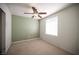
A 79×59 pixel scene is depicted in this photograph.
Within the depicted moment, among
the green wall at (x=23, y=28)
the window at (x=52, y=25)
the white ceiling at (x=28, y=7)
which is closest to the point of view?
the white ceiling at (x=28, y=7)

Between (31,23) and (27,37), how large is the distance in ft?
1.29

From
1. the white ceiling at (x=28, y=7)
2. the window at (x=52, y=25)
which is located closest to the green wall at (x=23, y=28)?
the white ceiling at (x=28, y=7)

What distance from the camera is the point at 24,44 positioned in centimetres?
121

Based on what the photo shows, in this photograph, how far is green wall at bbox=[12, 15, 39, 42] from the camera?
119cm

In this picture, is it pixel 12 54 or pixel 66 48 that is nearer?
pixel 12 54

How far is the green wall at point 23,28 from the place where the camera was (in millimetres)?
1187

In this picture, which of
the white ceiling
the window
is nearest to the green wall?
the white ceiling

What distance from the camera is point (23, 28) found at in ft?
4.03

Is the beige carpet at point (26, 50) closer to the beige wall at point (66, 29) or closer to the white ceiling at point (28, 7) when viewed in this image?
the beige wall at point (66, 29)

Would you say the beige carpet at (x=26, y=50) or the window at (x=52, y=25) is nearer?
the beige carpet at (x=26, y=50)

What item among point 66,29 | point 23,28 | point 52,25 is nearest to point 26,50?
point 23,28

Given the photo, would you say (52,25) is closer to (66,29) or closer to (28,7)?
(66,29)
